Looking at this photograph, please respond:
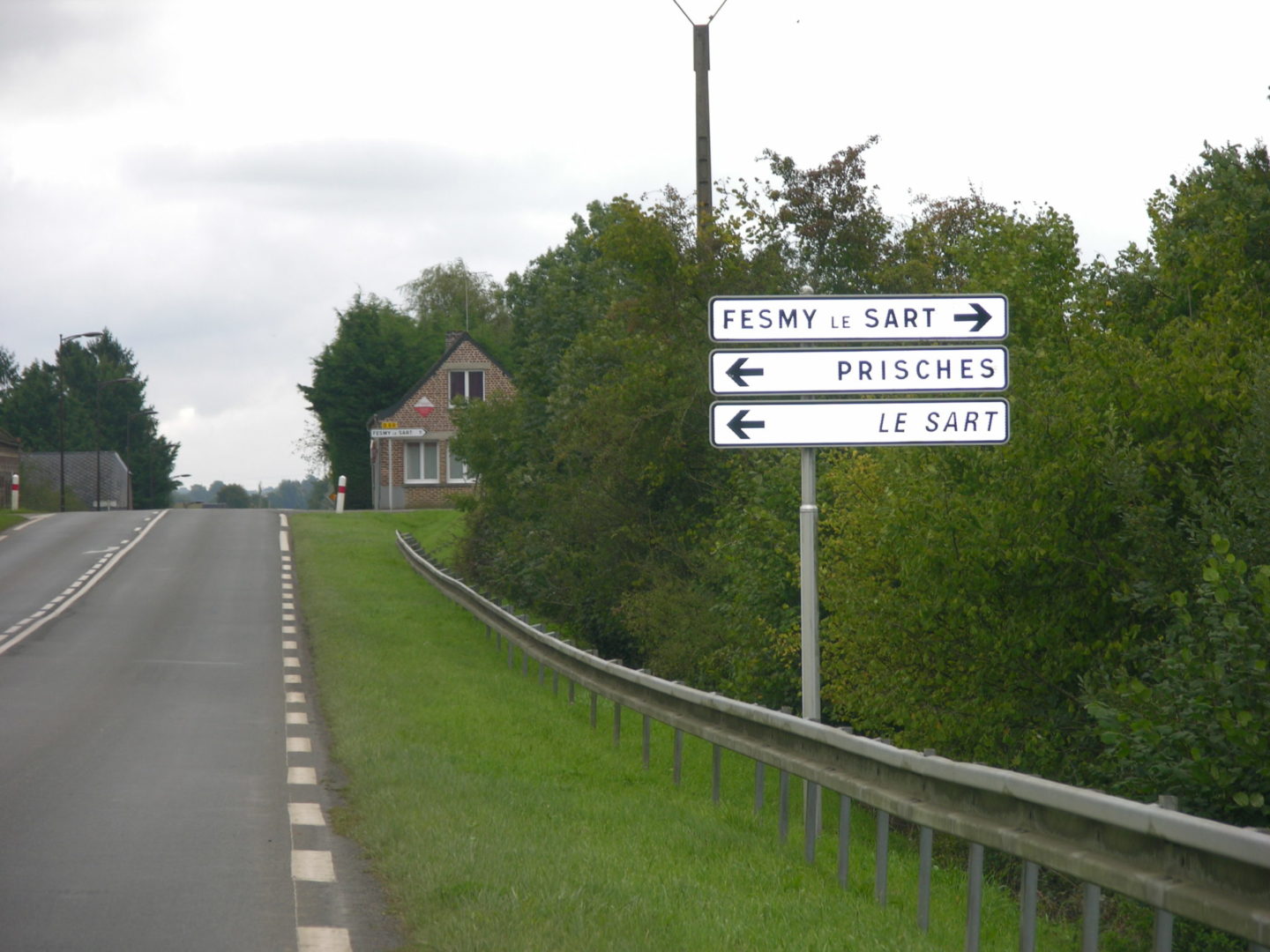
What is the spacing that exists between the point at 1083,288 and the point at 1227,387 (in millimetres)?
6046

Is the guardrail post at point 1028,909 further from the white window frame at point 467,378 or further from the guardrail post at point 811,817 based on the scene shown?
the white window frame at point 467,378

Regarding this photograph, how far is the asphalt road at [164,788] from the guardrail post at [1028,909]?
2.63m

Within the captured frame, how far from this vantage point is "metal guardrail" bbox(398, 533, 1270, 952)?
4562 millimetres

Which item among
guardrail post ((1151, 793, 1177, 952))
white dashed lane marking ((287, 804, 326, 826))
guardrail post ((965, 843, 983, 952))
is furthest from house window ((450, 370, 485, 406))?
guardrail post ((1151, 793, 1177, 952))

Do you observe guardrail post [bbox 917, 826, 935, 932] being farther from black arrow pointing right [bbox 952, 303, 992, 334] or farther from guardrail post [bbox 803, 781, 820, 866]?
black arrow pointing right [bbox 952, 303, 992, 334]

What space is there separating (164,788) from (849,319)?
5813mm

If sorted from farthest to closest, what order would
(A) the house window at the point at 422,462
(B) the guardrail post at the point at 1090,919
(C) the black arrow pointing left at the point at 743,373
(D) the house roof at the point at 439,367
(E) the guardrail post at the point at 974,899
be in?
(D) the house roof at the point at 439,367 < (A) the house window at the point at 422,462 < (C) the black arrow pointing left at the point at 743,373 < (E) the guardrail post at the point at 974,899 < (B) the guardrail post at the point at 1090,919

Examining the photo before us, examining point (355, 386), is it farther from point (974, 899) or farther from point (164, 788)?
point (974, 899)

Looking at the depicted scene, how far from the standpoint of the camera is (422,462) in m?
79.1

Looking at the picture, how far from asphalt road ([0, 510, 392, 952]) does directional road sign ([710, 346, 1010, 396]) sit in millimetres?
3769

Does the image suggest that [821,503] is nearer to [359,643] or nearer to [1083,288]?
[1083,288]

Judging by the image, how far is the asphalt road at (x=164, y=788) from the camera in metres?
6.89

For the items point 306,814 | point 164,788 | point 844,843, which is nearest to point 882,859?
point 844,843

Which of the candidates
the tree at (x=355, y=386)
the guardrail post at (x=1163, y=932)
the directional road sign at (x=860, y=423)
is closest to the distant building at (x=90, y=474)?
the tree at (x=355, y=386)
